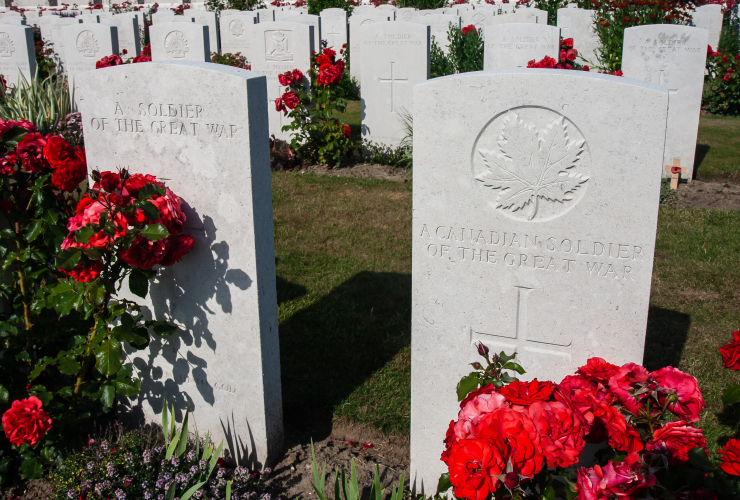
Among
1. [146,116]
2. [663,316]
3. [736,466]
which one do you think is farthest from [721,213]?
[146,116]

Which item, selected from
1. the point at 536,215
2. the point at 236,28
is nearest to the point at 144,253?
the point at 536,215

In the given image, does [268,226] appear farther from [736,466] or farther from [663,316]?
[663,316]

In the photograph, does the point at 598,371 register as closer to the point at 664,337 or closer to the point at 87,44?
the point at 664,337

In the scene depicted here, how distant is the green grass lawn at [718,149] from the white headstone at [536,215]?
20.8 ft

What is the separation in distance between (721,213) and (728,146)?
358cm

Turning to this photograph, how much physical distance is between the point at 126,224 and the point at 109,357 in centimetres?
56

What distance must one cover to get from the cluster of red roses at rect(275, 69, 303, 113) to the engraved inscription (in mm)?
5817

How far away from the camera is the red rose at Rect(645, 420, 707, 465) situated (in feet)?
6.07

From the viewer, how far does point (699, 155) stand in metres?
8.62

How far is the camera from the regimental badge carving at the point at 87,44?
10094 millimetres

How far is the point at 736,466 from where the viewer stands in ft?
5.84

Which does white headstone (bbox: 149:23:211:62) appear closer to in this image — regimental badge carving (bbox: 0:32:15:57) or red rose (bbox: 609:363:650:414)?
regimental badge carving (bbox: 0:32:15:57)

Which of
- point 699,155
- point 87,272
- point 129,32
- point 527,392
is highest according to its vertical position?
point 129,32

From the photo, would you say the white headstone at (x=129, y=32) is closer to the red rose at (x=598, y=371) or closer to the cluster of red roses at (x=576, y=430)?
the red rose at (x=598, y=371)
